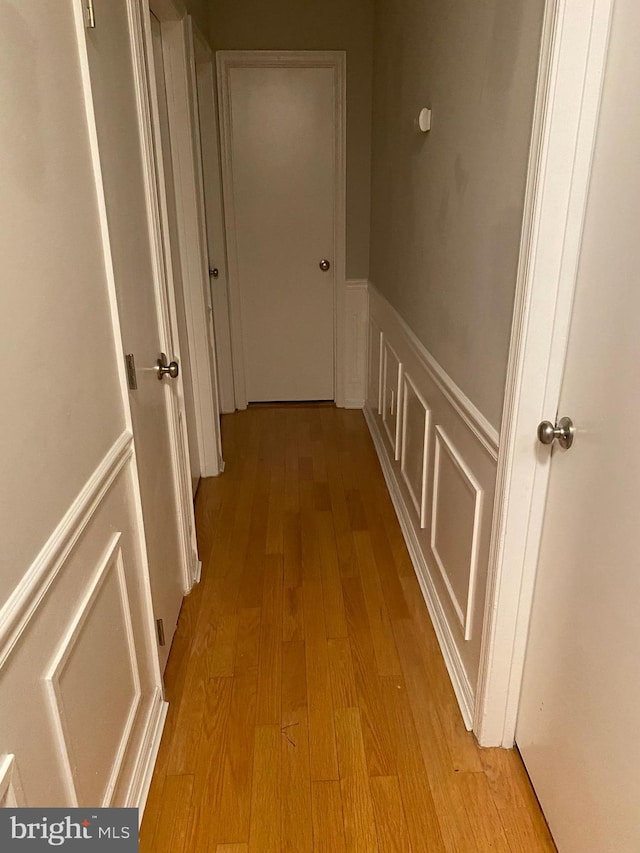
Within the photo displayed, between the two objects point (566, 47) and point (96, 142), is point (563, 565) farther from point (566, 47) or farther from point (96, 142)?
point (96, 142)

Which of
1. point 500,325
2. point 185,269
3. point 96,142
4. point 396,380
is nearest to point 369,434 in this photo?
point 396,380

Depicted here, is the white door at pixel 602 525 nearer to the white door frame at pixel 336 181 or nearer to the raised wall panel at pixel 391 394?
the raised wall panel at pixel 391 394

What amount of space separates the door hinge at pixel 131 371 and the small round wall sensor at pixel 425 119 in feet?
4.26

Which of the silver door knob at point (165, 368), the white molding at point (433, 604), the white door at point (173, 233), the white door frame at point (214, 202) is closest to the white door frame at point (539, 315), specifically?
the white molding at point (433, 604)

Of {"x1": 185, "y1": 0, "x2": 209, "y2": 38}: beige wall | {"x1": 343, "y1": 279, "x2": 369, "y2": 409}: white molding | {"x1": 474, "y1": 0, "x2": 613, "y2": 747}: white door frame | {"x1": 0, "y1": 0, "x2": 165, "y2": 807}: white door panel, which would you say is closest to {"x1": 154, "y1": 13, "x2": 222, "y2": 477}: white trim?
{"x1": 185, "y1": 0, "x2": 209, "y2": 38}: beige wall

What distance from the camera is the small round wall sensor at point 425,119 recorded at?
6.76ft

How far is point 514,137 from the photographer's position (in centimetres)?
130

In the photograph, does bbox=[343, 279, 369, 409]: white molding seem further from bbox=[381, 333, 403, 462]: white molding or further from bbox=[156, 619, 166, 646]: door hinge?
bbox=[156, 619, 166, 646]: door hinge

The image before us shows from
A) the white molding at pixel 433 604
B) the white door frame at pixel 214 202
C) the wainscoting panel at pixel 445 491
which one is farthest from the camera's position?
the white door frame at pixel 214 202

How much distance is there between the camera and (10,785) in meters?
0.85

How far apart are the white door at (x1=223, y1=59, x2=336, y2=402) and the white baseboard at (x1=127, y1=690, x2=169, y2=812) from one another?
2.73 m

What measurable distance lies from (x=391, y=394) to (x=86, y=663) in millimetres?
2183

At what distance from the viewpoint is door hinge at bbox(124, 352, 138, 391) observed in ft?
4.91

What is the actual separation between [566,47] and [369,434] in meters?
2.78
